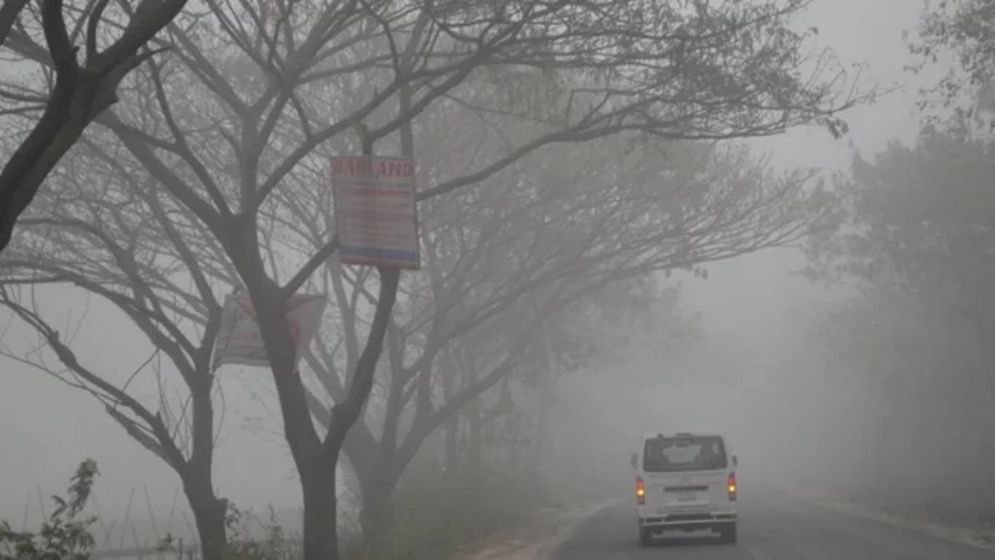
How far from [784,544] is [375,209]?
39.3ft

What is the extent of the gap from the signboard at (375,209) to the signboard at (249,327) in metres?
1.98

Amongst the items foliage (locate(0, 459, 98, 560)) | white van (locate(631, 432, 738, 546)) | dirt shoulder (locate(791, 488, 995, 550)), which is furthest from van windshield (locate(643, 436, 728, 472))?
foliage (locate(0, 459, 98, 560))

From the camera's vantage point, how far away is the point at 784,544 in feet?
74.3

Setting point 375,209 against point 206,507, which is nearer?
point 375,209

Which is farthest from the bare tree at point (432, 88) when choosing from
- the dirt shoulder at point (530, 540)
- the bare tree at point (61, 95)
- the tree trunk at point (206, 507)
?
the dirt shoulder at point (530, 540)

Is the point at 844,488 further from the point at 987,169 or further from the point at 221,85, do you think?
the point at 221,85

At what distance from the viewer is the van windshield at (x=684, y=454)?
77.4 ft

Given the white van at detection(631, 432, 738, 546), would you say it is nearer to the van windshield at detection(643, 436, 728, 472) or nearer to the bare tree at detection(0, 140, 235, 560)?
the van windshield at detection(643, 436, 728, 472)

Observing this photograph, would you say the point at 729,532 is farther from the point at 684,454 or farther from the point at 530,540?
the point at 530,540

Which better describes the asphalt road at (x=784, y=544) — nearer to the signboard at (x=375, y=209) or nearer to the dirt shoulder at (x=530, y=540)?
the dirt shoulder at (x=530, y=540)

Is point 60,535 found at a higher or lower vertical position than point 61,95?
lower

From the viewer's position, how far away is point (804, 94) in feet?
53.7

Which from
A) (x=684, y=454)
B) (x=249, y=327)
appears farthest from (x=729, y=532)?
(x=249, y=327)

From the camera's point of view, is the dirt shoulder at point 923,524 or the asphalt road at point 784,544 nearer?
the asphalt road at point 784,544
